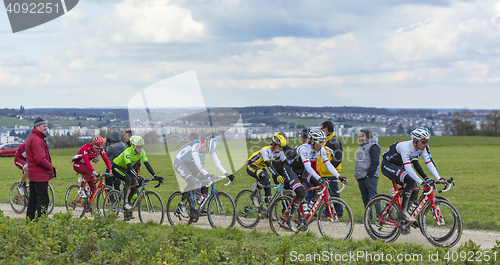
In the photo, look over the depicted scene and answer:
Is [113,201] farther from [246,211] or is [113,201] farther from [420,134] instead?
[420,134]

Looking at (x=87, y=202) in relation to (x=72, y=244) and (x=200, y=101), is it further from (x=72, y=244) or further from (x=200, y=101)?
(x=72, y=244)

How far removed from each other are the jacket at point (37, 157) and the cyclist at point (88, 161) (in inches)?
66.1

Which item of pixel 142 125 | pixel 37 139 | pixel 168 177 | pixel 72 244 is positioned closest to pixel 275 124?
pixel 168 177

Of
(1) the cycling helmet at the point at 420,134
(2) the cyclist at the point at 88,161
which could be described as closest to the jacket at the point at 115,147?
(2) the cyclist at the point at 88,161

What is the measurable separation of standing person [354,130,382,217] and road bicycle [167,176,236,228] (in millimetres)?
2924

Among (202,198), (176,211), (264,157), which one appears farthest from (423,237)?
(176,211)

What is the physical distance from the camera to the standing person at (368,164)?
31.4 ft

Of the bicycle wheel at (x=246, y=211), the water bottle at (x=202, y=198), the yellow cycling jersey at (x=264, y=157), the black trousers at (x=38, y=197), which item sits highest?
the yellow cycling jersey at (x=264, y=157)

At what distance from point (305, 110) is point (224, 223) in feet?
158

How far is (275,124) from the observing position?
131 feet

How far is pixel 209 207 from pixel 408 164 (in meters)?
4.28

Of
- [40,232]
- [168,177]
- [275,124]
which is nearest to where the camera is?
[40,232]

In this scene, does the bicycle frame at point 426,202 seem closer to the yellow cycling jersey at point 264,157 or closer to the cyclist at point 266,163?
the cyclist at point 266,163

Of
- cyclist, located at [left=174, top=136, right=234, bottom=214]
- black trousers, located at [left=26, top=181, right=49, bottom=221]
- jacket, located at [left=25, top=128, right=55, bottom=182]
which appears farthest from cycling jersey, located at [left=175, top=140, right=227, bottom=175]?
black trousers, located at [left=26, top=181, right=49, bottom=221]
